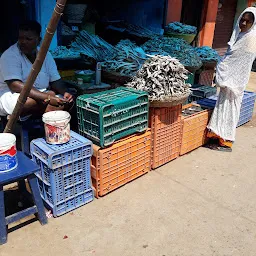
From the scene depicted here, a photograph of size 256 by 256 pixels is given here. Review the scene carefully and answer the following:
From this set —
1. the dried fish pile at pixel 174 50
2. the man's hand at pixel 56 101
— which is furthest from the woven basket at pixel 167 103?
the dried fish pile at pixel 174 50

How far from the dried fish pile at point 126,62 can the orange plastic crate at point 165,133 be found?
0.93 m

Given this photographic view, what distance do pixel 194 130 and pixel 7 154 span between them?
9.08 feet

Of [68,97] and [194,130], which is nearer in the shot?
[68,97]

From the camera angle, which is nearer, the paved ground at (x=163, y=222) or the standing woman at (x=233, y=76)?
the paved ground at (x=163, y=222)

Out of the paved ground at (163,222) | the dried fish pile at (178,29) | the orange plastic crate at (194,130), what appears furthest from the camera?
the dried fish pile at (178,29)

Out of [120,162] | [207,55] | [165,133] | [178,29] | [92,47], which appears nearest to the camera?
[120,162]

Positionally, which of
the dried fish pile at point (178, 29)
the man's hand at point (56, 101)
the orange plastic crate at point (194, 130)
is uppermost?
the dried fish pile at point (178, 29)

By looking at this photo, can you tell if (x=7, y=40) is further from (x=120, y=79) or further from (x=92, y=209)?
(x=92, y=209)

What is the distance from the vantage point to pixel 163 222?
2939mm

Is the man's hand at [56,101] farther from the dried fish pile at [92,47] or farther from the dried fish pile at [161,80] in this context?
the dried fish pile at [92,47]

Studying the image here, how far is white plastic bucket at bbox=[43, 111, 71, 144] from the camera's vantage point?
285 cm

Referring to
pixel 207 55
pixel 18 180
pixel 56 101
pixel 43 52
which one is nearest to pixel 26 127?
pixel 56 101

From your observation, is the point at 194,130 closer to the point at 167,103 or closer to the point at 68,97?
the point at 167,103

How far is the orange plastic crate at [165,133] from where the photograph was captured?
Answer: 3.67 metres
